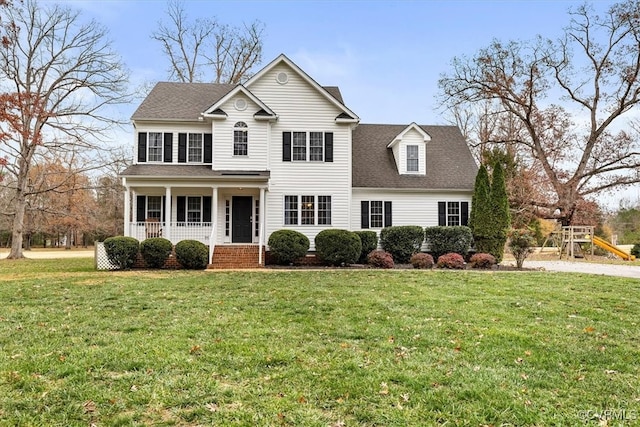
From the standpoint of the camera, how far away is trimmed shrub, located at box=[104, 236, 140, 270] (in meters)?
15.5

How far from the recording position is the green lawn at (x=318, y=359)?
361 cm

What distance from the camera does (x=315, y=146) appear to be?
61.9 feet

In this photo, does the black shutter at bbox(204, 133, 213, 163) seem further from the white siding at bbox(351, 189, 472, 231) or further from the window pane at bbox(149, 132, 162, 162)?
the white siding at bbox(351, 189, 472, 231)

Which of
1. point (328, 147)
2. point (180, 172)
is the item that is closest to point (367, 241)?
point (328, 147)

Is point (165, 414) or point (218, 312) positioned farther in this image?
point (218, 312)

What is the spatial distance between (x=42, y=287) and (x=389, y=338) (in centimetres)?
945

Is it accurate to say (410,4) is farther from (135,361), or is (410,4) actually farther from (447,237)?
(135,361)

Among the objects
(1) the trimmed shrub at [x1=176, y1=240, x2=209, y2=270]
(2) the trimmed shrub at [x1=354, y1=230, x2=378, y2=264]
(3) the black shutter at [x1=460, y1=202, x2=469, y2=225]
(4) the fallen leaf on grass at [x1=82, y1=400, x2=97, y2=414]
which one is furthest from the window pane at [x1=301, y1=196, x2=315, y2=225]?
(4) the fallen leaf on grass at [x1=82, y1=400, x2=97, y2=414]

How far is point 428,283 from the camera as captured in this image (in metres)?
11.7

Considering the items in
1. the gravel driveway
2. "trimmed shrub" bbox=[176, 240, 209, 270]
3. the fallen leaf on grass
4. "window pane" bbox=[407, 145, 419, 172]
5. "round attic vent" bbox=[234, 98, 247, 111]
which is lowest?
the fallen leaf on grass

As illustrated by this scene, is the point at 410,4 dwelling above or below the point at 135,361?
above

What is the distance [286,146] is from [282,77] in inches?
121

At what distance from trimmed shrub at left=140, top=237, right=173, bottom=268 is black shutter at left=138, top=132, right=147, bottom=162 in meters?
4.86

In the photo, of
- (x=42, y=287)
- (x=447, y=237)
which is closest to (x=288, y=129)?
(x=447, y=237)
